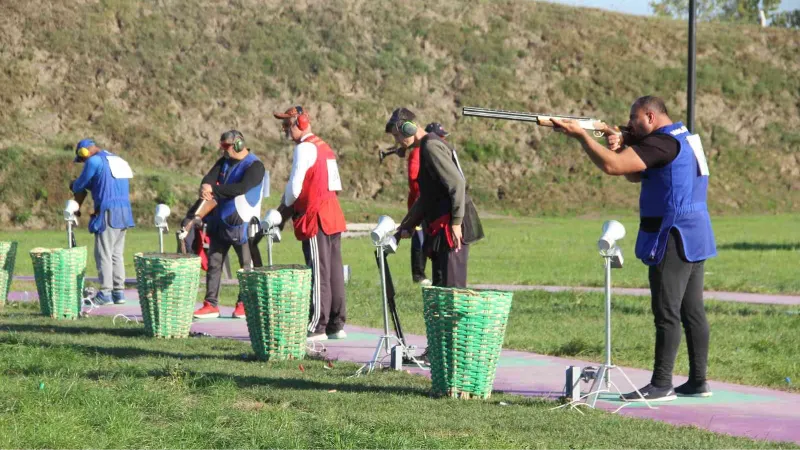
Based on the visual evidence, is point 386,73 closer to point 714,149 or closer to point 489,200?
point 489,200

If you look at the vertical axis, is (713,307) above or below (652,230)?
below

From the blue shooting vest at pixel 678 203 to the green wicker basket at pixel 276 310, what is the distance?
292 centimetres

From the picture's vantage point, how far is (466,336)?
773 cm

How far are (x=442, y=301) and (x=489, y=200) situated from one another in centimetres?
4091

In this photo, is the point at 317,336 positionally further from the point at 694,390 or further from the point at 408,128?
the point at 694,390

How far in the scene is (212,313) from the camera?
13.0 m

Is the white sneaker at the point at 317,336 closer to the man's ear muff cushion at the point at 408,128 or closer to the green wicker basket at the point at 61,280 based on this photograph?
the man's ear muff cushion at the point at 408,128

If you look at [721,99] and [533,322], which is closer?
[533,322]

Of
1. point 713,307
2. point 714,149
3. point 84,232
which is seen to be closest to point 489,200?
point 714,149

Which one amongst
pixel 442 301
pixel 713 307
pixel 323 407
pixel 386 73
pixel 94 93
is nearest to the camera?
pixel 323 407

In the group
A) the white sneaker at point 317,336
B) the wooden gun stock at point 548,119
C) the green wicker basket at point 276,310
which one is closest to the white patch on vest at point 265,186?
the white sneaker at point 317,336

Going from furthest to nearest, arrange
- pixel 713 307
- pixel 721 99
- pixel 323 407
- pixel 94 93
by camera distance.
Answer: pixel 721 99, pixel 94 93, pixel 713 307, pixel 323 407

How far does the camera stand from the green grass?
20.5 feet

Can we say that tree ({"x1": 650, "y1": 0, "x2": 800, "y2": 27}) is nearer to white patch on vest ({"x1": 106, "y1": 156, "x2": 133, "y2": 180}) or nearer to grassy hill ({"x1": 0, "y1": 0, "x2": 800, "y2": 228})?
grassy hill ({"x1": 0, "y1": 0, "x2": 800, "y2": 228})
